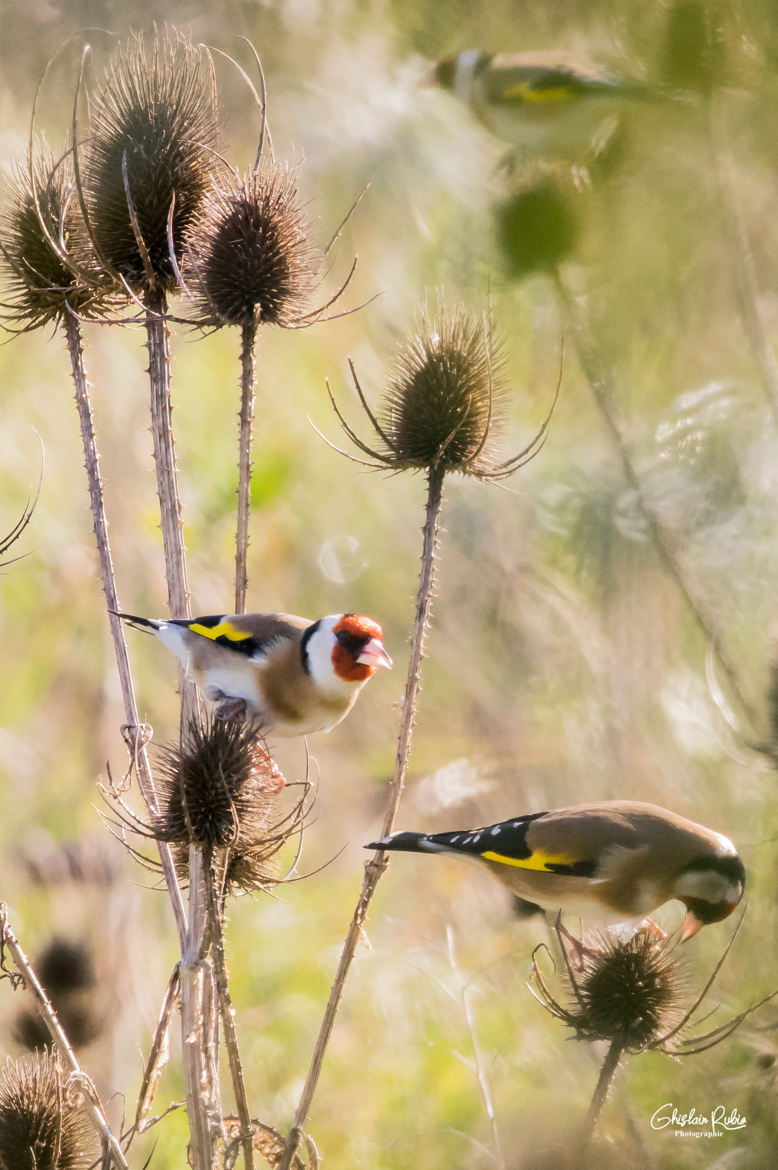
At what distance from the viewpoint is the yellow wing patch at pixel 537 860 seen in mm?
1056

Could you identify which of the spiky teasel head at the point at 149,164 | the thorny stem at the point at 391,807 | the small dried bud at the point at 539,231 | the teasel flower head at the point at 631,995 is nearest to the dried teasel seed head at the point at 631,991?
Result: the teasel flower head at the point at 631,995

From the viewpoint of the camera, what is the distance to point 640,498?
152 centimetres

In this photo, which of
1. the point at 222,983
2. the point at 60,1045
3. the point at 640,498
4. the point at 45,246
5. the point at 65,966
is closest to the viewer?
the point at 222,983

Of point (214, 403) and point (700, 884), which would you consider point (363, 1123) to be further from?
point (214, 403)

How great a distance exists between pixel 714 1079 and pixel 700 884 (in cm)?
42

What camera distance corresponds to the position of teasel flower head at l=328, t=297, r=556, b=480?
1.06m

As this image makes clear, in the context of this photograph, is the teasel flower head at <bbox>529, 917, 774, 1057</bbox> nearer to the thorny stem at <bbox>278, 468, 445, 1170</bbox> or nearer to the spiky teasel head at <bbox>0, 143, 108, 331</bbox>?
the thorny stem at <bbox>278, 468, 445, 1170</bbox>

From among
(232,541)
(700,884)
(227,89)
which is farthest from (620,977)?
(227,89)

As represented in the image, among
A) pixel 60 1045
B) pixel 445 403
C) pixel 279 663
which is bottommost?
pixel 60 1045

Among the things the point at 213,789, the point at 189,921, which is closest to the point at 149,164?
the point at 213,789

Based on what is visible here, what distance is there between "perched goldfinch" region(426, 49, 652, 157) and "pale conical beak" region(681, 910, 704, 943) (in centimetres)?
76

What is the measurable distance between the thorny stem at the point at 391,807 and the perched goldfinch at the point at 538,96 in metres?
0.37

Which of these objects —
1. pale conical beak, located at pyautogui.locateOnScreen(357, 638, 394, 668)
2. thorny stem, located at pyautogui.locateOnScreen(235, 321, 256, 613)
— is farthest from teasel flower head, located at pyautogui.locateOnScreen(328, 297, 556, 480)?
pale conical beak, located at pyautogui.locateOnScreen(357, 638, 394, 668)

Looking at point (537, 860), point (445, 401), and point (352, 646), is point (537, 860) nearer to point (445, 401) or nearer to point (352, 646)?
point (352, 646)
